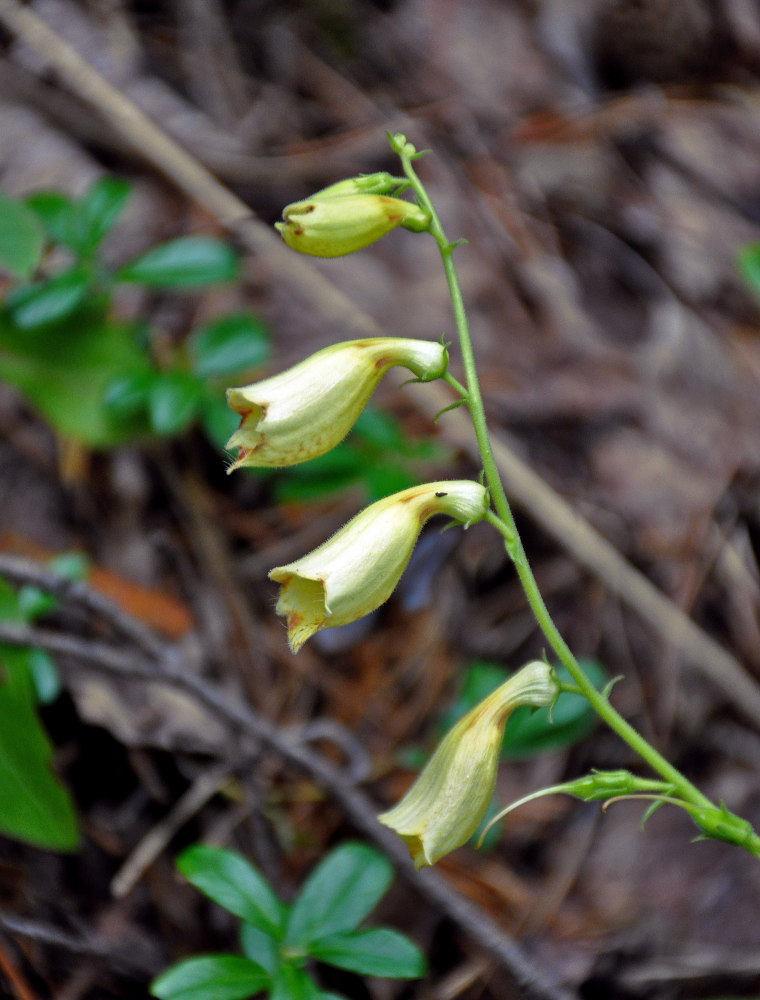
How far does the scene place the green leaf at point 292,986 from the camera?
1.73 metres

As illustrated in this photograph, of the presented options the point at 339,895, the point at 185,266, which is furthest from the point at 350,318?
the point at 339,895

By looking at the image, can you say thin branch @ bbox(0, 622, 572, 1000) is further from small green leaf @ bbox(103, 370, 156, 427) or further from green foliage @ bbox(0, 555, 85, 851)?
small green leaf @ bbox(103, 370, 156, 427)

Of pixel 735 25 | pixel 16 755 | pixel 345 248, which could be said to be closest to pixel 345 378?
pixel 345 248

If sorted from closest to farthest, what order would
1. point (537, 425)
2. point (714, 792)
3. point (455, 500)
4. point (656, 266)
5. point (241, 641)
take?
1. point (455, 500)
2. point (714, 792)
3. point (241, 641)
4. point (537, 425)
5. point (656, 266)

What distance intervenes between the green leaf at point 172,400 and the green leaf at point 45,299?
364mm

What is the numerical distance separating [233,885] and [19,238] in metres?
2.11

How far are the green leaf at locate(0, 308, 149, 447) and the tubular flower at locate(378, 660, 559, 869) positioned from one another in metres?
1.84

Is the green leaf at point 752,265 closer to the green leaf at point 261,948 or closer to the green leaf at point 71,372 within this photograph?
the green leaf at point 71,372

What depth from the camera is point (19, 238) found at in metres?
2.79

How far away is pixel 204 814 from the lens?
94.3 inches

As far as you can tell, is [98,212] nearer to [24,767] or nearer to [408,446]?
[408,446]

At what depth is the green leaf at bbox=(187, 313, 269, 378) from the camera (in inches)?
116

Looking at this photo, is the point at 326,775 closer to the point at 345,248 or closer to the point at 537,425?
the point at 345,248

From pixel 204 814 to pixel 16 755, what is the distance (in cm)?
57
